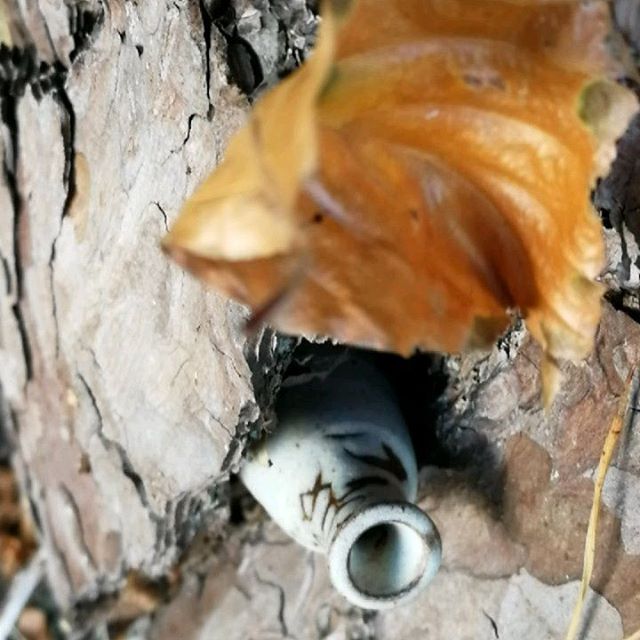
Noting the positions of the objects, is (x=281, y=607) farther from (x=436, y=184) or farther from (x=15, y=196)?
(x=436, y=184)

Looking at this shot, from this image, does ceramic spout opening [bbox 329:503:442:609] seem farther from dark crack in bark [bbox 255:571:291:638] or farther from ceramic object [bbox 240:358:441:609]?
dark crack in bark [bbox 255:571:291:638]

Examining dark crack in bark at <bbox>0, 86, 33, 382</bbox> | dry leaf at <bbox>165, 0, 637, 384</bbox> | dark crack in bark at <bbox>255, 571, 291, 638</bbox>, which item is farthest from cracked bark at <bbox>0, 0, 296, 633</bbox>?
dry leaf at <bbox>165, 0, 637, 384</bbox>

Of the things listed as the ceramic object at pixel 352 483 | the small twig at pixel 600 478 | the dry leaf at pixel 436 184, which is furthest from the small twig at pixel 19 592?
the dry leaf at pixel 436 184

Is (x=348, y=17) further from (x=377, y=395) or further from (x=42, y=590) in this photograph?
(x=42, y=590)

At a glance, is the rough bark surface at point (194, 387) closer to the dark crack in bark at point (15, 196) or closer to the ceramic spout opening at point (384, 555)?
the dark crack in bark at point (15, 196)

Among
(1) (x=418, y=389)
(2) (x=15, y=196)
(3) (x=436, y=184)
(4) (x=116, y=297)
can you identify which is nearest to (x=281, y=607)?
(1) (x=418, y=389)

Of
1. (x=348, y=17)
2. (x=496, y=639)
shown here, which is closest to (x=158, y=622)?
(x=496, y=639)
